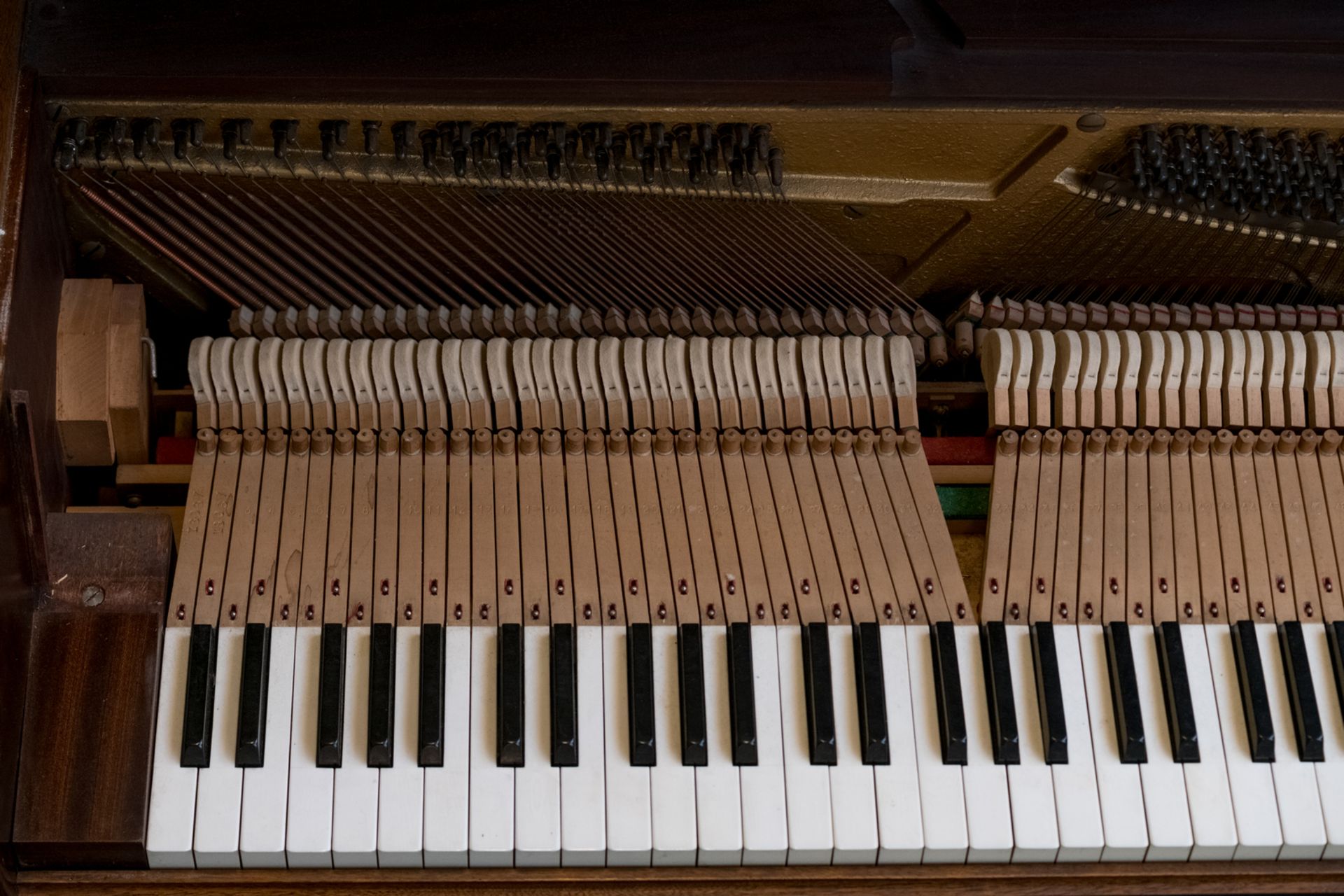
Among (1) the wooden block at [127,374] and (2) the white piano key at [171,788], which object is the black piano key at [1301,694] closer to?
(2) the white piano key at [171,788]

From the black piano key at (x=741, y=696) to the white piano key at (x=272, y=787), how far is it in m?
0.61

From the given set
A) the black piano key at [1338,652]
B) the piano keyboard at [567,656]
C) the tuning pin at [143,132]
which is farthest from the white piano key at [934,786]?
the tuning pin at [143,132]

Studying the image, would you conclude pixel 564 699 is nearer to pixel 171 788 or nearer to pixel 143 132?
pixel 171 788

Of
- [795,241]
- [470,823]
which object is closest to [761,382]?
[795,241]

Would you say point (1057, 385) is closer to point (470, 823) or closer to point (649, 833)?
point (649, 833)

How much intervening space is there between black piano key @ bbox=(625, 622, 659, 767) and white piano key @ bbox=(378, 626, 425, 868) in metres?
0.29

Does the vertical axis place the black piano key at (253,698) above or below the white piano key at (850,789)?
above

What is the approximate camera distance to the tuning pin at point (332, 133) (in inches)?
89.1

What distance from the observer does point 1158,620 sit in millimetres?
2270

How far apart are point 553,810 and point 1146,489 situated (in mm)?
1036

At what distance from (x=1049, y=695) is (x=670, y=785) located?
55 centimetres

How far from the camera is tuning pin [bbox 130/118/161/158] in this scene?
2.26m

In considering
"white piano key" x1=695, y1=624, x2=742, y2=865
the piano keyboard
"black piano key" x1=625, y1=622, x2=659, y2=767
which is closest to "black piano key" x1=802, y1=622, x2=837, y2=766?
the piano keyboard

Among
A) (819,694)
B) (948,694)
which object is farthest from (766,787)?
(948,694)
